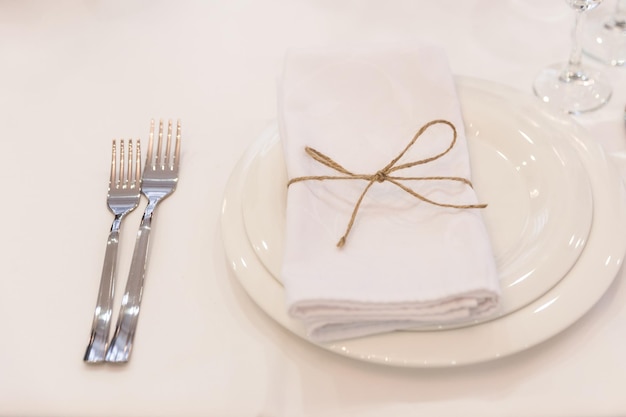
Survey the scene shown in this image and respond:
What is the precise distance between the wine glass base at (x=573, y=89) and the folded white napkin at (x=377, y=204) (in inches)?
7.6

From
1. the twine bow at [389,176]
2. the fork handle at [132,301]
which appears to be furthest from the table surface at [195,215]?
the twine bow at [389,176]

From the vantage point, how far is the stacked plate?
0.56 meters

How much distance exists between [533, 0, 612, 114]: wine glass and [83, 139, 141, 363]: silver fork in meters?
0.57

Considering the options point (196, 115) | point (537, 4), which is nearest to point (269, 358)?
point (196, 115)

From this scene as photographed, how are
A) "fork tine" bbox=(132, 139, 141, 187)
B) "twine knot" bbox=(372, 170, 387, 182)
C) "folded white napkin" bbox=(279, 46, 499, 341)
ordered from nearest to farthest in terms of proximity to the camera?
1. "folded white napkin" bbox=(279, 46, 499, 341)
2. "twine knot" bbox=(372, 170, 387, 182)
3. "fork tine" bbox=(132, 139, 141, 187)

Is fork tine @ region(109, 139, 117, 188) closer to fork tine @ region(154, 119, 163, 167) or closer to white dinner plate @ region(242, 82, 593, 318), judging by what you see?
fork tine @ region(154, 119, 163, 167)

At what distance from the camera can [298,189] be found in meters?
0.66

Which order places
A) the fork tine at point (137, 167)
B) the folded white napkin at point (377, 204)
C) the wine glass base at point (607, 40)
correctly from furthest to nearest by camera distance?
the wine glass base at point (607, 40) < the fork tine at point (137, 167) < the folded white napkin at point (377, 204)

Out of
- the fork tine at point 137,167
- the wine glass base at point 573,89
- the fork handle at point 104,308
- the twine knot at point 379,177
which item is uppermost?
the wine glass base at point 573,89

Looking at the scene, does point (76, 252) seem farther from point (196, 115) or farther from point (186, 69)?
point (186, 69)

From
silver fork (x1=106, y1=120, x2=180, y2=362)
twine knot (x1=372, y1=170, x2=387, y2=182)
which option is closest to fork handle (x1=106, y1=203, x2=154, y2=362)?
silver fork (x1=106, y1=120, x2=180, y2=362)

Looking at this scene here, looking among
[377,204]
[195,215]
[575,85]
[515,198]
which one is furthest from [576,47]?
[195,215]

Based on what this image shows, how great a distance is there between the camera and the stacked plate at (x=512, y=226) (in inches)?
22.1

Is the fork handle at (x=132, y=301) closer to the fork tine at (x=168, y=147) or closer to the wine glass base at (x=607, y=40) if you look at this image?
the fork tine at (x=168, y=147)
